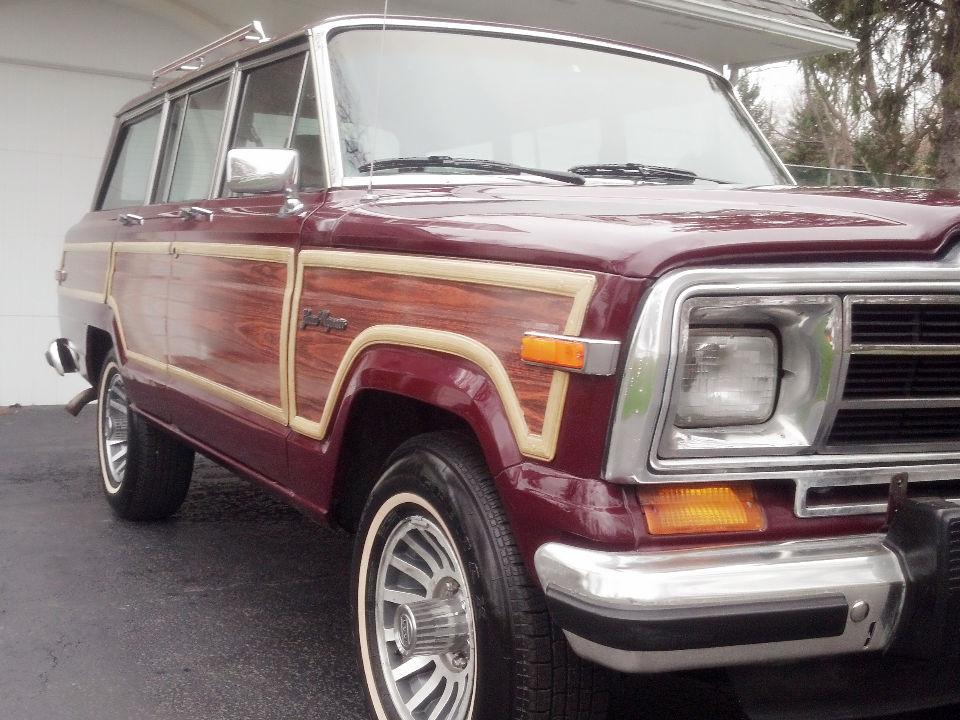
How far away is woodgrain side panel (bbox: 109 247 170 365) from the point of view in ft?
13.7

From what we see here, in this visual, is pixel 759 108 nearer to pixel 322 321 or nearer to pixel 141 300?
pixel 141 300

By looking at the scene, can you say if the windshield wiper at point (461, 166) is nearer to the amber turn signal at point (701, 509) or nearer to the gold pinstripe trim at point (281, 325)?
the gold pinstripe trim at point (281, 325)

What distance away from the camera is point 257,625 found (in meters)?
3.69

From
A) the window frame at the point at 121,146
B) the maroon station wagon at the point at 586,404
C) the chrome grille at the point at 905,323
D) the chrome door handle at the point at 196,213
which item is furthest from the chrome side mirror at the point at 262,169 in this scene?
the window frame at the point at 121,146

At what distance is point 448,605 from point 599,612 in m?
0.64

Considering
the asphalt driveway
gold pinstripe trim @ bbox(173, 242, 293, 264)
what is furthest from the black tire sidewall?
gold pinstripe trim @ bbox(173, 242, 293, 264)

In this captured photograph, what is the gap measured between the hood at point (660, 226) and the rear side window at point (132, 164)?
251cm

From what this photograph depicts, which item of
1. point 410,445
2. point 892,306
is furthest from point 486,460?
point 892,306

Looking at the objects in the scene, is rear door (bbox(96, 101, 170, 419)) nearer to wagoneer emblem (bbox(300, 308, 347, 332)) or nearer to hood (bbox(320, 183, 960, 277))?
wagoneer emblem (bbox(300, 308, 347, 332))

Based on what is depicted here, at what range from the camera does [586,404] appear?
1.94 meters

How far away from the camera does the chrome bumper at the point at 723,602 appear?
1.81 meters

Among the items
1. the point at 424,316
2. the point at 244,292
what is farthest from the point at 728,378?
the point at 244,292

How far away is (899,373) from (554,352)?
2.22ft

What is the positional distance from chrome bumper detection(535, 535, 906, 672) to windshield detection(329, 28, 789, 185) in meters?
1.57
